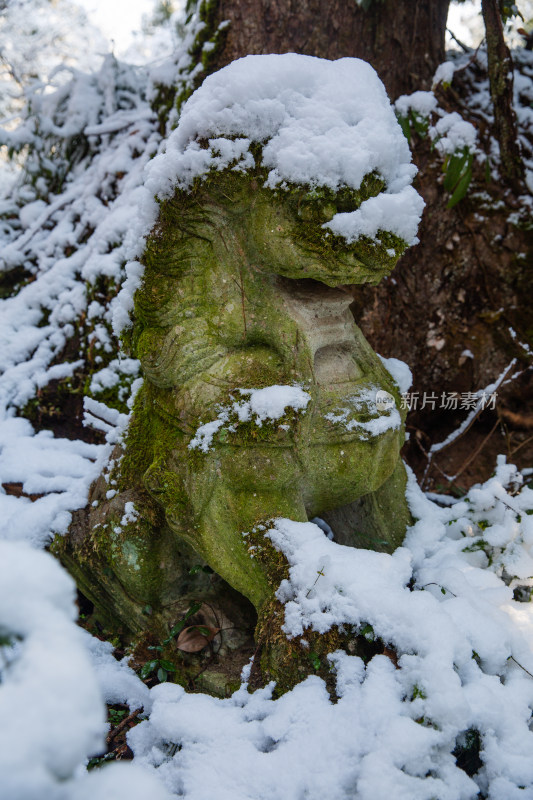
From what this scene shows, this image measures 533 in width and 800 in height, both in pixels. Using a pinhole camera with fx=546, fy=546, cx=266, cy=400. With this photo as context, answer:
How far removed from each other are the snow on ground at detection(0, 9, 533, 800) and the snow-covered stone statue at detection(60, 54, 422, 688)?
14 millimetres

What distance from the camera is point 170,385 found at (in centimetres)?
158

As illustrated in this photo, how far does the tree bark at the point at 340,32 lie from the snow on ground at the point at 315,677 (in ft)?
4.38

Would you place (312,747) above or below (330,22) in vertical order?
below

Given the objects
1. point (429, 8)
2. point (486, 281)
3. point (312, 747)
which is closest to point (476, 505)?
point (312, 747)

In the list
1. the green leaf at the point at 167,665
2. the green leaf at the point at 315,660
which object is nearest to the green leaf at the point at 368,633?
the green leaf at the point at 315,660

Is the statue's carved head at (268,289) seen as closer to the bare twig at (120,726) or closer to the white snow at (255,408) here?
the white snow at (255,408)

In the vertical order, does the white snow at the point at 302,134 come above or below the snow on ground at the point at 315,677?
above

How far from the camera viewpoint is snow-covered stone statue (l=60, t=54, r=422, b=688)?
134 centimetres

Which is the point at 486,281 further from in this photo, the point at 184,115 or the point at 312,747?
the point at 312,747

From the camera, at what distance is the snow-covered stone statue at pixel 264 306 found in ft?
4.41

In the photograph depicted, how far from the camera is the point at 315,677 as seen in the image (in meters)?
1.25

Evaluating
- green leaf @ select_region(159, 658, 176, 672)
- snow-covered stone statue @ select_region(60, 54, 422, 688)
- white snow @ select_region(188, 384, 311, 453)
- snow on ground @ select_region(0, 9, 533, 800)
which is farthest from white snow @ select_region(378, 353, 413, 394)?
green leaf @ select_region(159, 658, 176, 672)

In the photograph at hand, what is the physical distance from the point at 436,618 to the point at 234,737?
1.70 ft

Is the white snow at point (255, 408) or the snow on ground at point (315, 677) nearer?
the snow on ground at point (315, 677)
